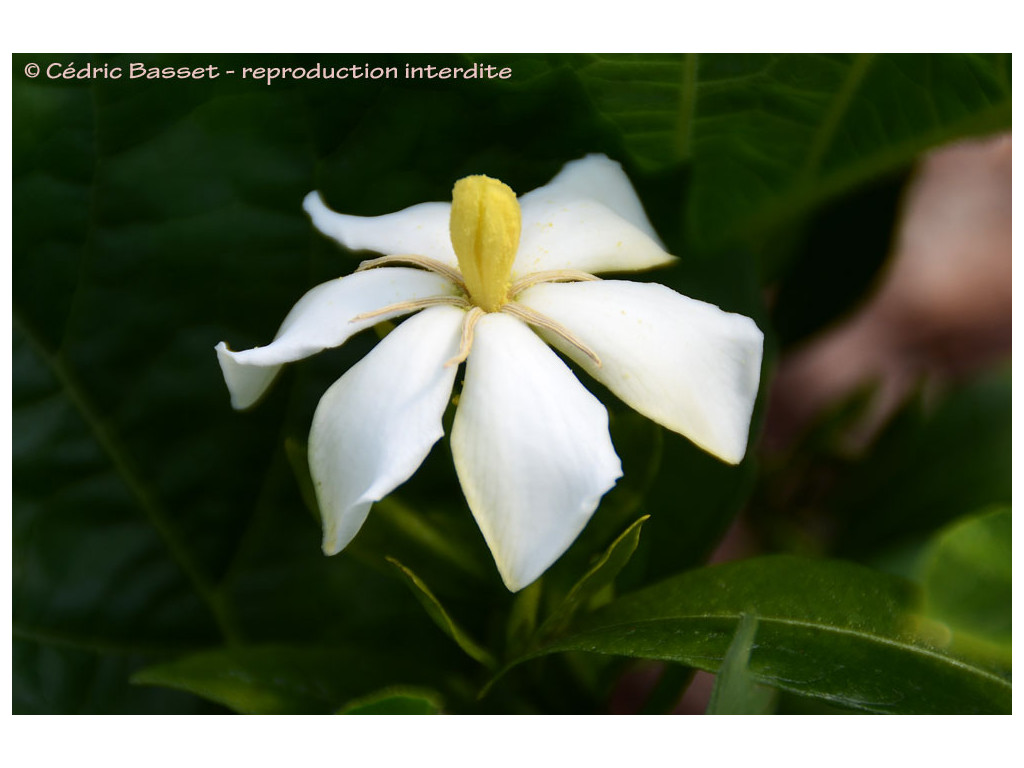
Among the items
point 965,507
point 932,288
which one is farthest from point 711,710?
point 932,288

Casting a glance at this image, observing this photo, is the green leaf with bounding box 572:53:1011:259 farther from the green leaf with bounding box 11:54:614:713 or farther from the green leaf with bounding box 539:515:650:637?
the green leaf with bounding box 539:515:650:637

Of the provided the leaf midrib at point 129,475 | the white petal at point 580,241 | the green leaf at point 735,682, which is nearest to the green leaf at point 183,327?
the leaf midrib at point 129,475

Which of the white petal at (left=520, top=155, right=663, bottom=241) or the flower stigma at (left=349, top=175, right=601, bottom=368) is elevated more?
the white petal at (left=520, top=155, right=663, bottom=241)

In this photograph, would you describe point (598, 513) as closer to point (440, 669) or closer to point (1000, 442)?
point (440, 669)

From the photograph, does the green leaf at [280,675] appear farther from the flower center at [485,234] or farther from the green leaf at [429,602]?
the flower center at [485,234]

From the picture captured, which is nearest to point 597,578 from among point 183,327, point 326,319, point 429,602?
point 429,602

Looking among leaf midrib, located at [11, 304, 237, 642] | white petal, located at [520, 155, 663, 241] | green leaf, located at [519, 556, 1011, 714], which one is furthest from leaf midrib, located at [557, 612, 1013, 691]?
leaf midrib, located at [11, 304, 237, 642]
